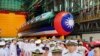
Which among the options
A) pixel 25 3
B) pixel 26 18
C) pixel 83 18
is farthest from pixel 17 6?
pixel 83 18

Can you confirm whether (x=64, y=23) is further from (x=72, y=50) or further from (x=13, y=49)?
(x=72, y=50)

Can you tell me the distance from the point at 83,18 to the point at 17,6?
8.86 metres

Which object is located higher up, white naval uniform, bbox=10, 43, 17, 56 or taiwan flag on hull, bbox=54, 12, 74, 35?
taiwan flag on hull, bbox=54, 12, 74, 35

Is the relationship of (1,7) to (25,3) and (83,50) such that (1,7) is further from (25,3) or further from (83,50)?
(83,50)

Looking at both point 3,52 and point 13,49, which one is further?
point 13,49

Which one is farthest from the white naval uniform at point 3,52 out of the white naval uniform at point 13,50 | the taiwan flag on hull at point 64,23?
the taiwan flag on hull at point 64,23

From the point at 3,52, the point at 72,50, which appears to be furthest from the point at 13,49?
the point at 72,50

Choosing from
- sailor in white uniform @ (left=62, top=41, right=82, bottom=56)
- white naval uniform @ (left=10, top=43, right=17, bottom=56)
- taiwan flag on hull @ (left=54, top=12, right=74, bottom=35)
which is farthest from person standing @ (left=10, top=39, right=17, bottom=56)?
sailor in white uniform @ (left=62, top=41, right=82, bottom=56)

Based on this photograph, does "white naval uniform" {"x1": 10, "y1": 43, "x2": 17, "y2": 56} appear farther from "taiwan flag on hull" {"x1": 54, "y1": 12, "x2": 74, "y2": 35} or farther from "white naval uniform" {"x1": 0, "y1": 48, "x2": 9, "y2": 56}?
"taiwan flag on hull" {"x1": 54, "y1": 12, "x2": 74, "y2": 35}

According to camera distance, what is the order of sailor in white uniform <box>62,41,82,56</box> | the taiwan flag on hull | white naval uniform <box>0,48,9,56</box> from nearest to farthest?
1. sailor in white uniform <box>62,41,82,56</box>
2. white naval uniform <box>0,48,9,56</box>
3. the taiwan flag on hull

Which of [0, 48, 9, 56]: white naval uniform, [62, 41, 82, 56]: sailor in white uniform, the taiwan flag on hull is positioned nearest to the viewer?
[62, 41, 82, 56]: sailor in white uniform

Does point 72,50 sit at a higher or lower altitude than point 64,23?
lower

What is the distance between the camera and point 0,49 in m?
3.26

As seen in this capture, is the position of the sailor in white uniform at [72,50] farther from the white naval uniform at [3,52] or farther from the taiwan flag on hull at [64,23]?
the taiwan flag on hull at [64,23]
